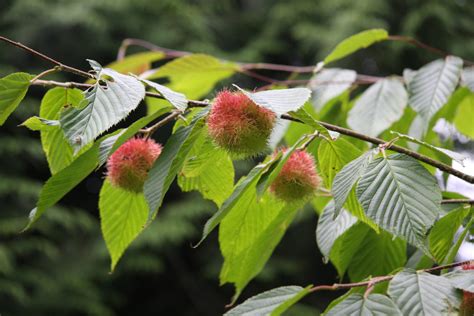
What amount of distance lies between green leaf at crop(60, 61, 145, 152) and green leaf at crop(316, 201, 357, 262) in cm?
40

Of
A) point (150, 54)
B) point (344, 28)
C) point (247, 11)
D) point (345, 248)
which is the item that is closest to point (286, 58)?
point (247, 11)

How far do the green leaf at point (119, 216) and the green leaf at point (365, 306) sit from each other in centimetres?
38

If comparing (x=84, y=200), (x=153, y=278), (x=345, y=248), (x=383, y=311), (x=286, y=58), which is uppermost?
(x=383, y=311)

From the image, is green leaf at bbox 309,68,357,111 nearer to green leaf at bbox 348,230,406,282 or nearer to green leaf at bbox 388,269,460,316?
green leaf at bbox 348,230,406,282

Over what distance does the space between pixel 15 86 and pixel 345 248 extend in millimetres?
573

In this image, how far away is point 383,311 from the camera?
728mm

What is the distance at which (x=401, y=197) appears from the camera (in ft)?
2.51

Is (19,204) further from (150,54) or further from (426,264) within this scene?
(426,264)

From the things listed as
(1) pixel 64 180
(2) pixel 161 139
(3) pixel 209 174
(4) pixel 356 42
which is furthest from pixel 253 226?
(2) pixel 161 139

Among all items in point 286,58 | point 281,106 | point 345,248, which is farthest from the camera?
point 286,58

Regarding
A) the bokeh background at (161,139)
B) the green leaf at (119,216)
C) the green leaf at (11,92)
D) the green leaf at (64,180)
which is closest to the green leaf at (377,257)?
the green leaf at (119,216)

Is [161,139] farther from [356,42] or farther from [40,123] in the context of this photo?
[40,123]

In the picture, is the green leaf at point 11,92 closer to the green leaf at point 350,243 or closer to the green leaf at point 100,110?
the green leaf at point 100,110

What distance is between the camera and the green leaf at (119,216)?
1011mm
